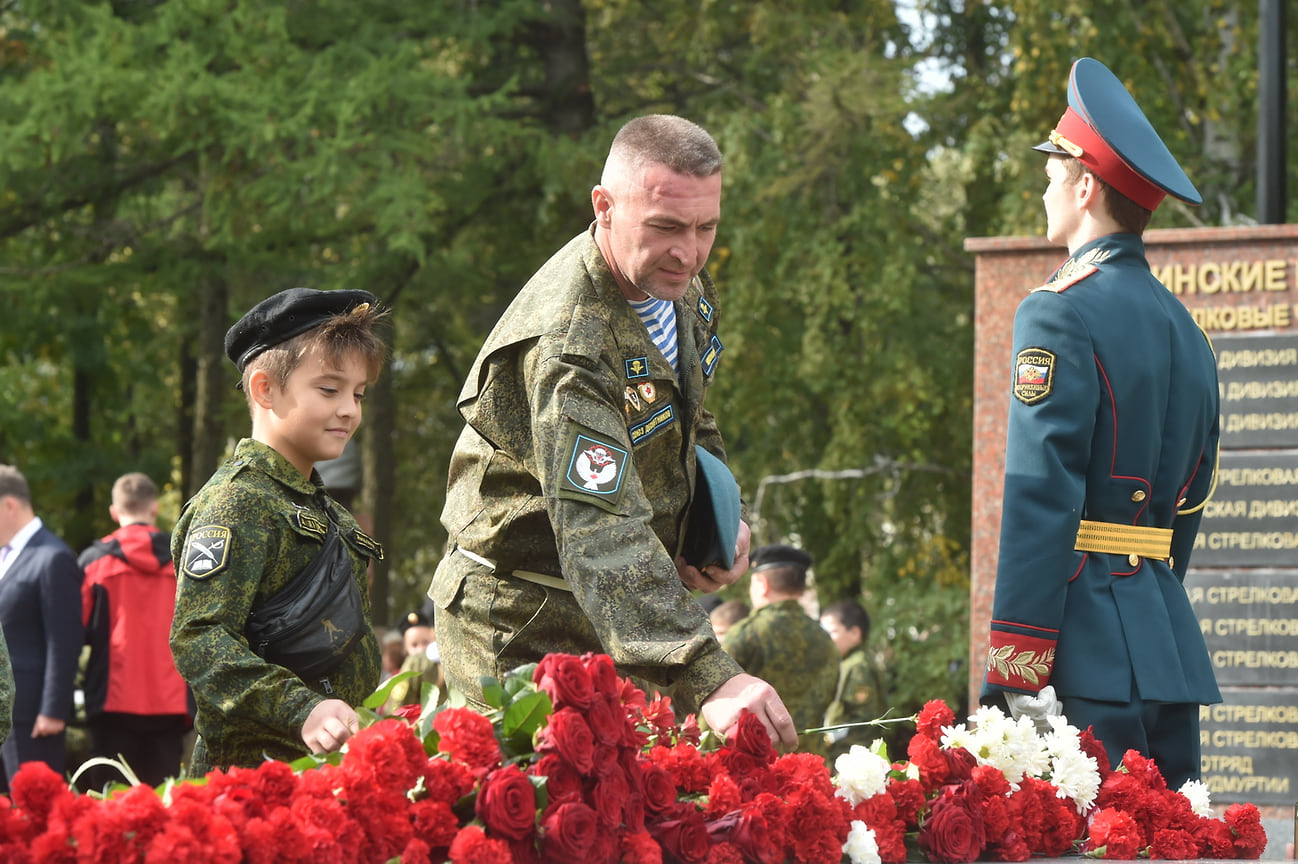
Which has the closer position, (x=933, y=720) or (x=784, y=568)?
(x=933, y=720)

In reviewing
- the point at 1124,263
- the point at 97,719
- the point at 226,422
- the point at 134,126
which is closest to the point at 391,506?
the point at 226,422

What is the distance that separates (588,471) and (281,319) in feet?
2.77

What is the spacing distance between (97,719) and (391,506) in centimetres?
846

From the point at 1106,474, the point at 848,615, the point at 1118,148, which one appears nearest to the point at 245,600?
the point at 1106,474

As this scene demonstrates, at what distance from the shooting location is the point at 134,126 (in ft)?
40.9

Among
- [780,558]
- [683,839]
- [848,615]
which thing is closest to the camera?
[683,839]

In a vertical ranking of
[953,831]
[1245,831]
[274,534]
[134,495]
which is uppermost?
[274,534]

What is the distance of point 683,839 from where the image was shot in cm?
235

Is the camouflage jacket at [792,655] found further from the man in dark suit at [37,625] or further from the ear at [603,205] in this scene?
the ear at [603,205]

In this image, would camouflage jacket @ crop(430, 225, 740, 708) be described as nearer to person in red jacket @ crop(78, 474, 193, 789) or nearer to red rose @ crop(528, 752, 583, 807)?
red rose @ crop(528, 752, 583, 807)

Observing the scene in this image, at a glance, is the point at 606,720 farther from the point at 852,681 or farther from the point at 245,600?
the point at 852,681

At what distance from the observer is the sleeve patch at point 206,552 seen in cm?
289

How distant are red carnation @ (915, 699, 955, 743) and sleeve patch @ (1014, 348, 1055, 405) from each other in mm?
838

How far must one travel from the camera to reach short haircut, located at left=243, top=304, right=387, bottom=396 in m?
3.15
